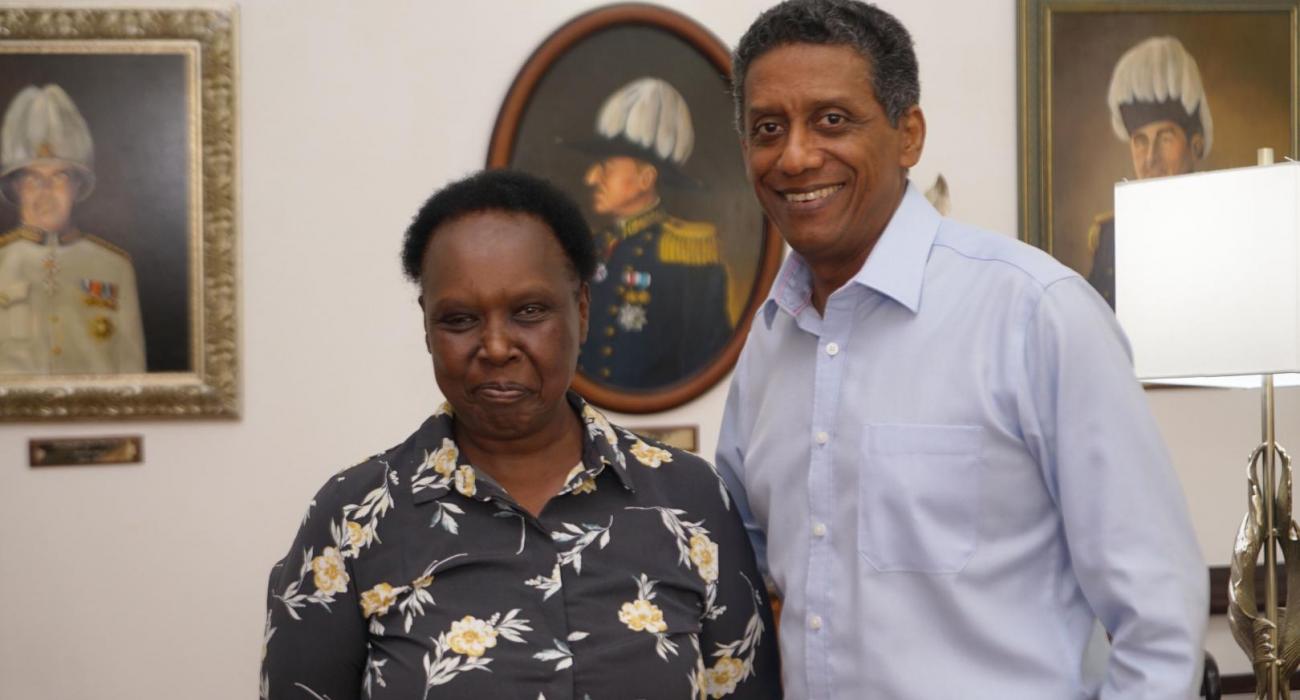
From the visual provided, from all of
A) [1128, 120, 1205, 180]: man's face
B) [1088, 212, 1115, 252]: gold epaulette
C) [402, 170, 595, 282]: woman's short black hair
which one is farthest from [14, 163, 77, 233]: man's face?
[1128, 120, 1205, 180]: man's face

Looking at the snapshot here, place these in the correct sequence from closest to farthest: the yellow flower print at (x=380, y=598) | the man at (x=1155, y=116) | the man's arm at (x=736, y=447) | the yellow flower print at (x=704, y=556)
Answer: the yellow flower print at (x=380, y=598) < the yellow flower print at (x=704, y=556) < the man's arm at (x=736, y=447) < the man at (x=1155, y=116)

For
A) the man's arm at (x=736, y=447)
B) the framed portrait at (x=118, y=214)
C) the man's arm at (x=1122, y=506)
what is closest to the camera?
the man's arm at (x=1122, y=506)

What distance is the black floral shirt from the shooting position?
1.61 metres

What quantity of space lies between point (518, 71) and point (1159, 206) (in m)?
1.74

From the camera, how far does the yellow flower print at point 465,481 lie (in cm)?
169

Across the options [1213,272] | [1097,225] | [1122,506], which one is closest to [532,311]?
A: [1122,506]

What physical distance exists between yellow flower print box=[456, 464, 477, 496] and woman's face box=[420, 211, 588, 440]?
64 millimetres

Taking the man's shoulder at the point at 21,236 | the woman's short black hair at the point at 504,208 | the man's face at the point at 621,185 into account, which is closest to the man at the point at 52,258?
the man's shoulder at the point at 21,236

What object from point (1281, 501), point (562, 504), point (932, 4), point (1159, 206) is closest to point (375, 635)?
point (562, 504)

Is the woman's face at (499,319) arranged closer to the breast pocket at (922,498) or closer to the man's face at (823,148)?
the man's face at (823,148)

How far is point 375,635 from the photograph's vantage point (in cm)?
165

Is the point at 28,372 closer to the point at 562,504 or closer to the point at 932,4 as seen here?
the point at 562,504

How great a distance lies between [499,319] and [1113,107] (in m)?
2.67

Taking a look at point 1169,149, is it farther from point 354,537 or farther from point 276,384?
point 354,537
